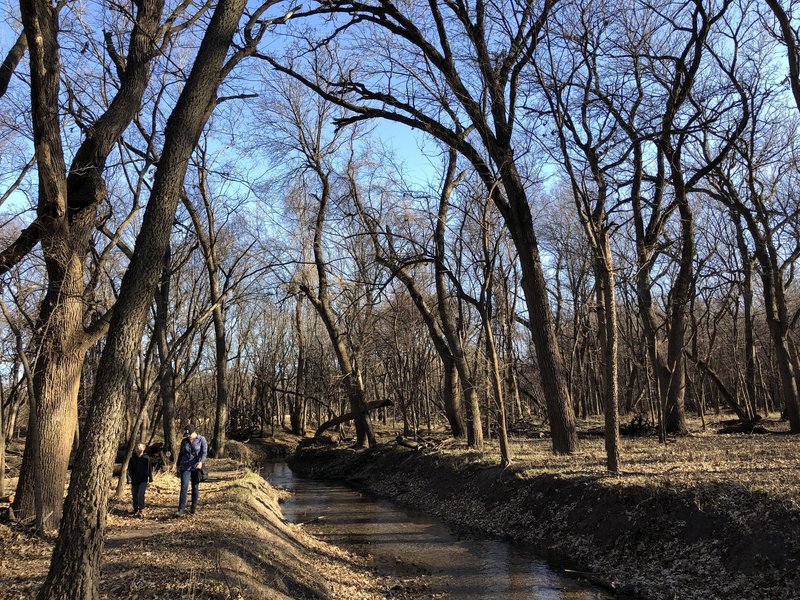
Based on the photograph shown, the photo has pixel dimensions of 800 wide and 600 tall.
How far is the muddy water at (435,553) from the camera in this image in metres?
8.35

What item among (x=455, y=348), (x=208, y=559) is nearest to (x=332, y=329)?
(x=455, y=348)

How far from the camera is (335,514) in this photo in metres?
15.7

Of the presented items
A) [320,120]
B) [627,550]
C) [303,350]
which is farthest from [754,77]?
[303,350]

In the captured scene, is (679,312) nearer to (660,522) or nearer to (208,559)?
(660,522)

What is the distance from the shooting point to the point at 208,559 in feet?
23.7

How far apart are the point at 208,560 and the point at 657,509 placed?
266 inches

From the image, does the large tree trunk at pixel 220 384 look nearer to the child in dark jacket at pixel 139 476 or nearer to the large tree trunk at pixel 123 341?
the child in dark jacket at pixel 139 476

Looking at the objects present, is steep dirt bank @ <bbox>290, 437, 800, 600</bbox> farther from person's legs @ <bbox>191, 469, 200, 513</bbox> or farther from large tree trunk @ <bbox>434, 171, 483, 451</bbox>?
person's legs @ <bbox>191, 469, 200, 513</bbox>

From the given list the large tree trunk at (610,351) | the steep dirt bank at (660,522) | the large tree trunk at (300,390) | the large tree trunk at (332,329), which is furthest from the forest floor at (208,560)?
the large tree trunk at (300,390)

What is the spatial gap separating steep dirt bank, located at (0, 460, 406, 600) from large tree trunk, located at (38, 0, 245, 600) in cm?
143

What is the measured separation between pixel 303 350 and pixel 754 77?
1169 inches

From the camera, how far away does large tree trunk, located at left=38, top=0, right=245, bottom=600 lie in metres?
4.63

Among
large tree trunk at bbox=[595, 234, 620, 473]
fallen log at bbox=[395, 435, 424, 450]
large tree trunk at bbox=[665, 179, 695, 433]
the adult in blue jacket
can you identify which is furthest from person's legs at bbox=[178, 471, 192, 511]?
large tree trunk at bbox=[665, 179, 695, 433]

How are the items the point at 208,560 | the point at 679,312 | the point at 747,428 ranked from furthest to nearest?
the point at 747,428 → the point at 679,312 → the point at 208,560
